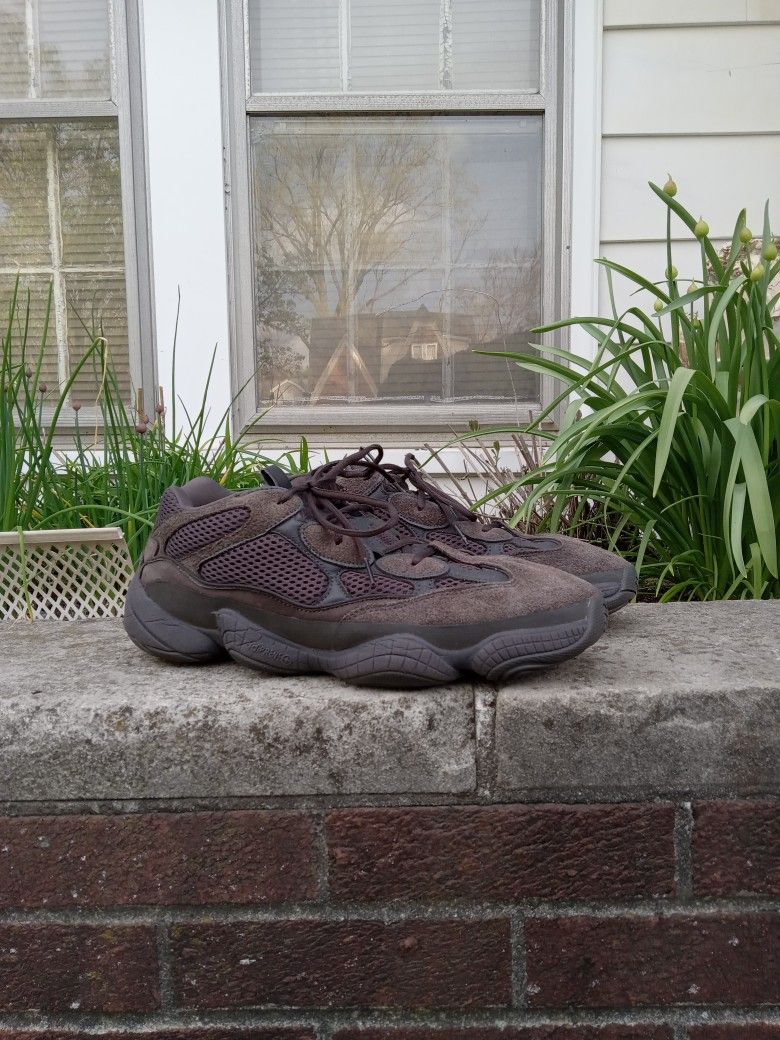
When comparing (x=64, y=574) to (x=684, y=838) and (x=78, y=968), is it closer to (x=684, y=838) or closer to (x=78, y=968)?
(x=78, y=968)

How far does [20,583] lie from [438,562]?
0.95 meters

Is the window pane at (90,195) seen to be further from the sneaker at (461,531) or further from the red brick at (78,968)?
the red brick at (78,968)

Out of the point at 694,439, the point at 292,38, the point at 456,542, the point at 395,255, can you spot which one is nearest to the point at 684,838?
the point at 456,542

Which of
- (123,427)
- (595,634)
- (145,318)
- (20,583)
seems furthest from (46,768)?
(145,318)

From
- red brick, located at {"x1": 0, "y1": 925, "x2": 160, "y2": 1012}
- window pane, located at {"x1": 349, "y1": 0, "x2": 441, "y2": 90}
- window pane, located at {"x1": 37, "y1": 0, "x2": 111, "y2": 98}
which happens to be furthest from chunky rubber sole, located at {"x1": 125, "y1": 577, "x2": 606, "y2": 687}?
window pane, located at {"x1": 37, "y1": 0, "x2": 111, "y2": 98}

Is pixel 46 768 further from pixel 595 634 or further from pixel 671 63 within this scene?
pixel 671 63

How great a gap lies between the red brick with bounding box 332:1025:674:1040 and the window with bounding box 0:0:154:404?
2081mm

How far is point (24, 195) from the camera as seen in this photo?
258 centimetres

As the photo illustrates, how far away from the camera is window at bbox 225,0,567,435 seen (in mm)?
2449

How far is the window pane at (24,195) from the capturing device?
100 inches

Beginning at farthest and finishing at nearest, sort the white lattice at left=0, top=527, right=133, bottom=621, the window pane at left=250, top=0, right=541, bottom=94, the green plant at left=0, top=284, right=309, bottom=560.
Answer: the window pane at left=250, top=0, right=541, bottom=94
the green plant at left=0, top=284, right=309, bottom=560
the white lattice at left=0, top=527, right=133, bottom=621

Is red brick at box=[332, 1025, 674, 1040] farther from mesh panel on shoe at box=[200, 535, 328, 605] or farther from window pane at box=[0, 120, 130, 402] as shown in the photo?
window pane at box=[0, 120, 130, 402]

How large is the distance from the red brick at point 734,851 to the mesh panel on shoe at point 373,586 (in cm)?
39

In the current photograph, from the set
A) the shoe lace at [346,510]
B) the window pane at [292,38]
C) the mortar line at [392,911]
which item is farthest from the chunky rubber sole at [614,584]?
the window pane at [292,38]
